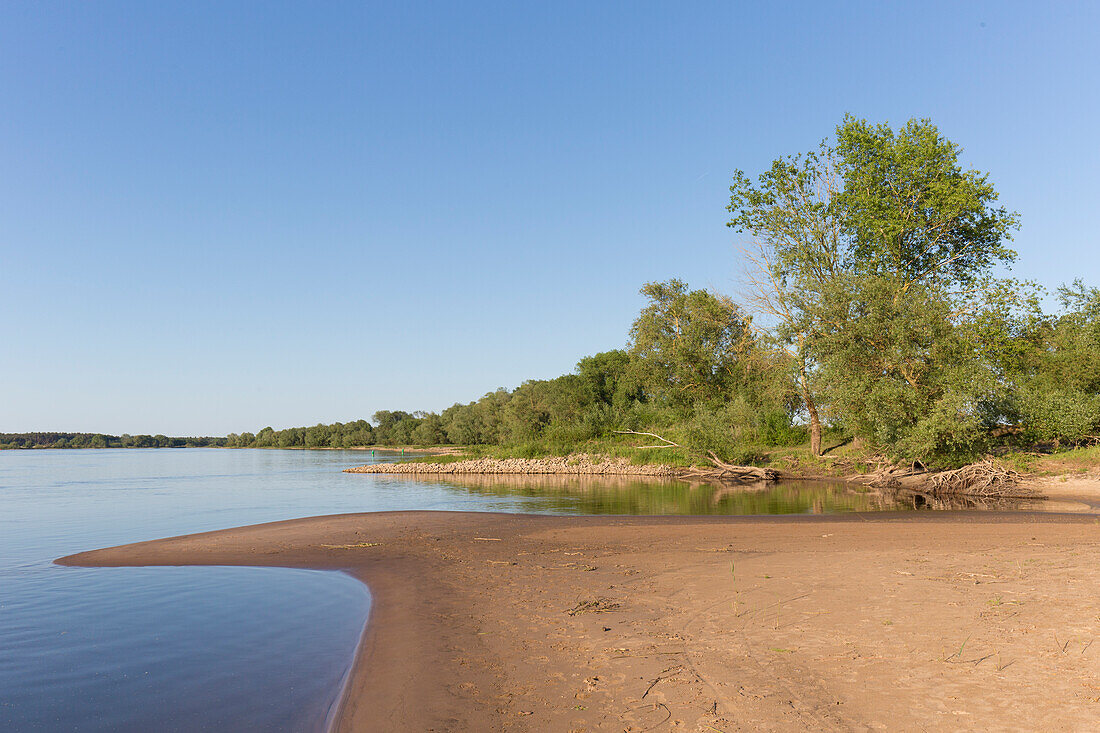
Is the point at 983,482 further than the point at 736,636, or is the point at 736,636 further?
the point at 983,482

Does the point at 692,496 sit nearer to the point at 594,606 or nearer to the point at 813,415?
the point at 813,415

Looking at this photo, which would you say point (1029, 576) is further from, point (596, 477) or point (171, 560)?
point (596, 477)

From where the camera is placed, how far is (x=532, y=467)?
57438mm

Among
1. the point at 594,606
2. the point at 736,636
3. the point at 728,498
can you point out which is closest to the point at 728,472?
the point at 728,498

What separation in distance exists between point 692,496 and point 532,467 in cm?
2749

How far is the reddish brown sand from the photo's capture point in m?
5.53

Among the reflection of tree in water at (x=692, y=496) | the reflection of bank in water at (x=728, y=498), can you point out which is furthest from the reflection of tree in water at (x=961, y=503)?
the reflection of tree in water at (x=692, y=496)

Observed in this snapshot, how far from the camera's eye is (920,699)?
548 cm

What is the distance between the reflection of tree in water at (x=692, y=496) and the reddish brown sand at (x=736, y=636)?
9.97m

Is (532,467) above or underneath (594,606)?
underneath

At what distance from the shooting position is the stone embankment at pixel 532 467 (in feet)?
171

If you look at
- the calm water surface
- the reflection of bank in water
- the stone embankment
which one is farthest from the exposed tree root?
the stone embankment

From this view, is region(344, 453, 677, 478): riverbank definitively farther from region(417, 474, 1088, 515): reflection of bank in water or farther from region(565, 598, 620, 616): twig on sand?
region(565, 598, 620, 616): twig on sand

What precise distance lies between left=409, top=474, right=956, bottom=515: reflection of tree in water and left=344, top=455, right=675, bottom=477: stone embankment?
570 cm
